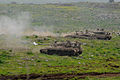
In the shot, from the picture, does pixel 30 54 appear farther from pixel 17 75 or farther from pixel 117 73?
pixel 117 73

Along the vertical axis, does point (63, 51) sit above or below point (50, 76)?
above

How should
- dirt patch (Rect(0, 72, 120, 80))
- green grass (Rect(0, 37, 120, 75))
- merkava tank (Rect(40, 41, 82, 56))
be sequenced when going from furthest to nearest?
1. merkava tank (Rect(40, 41, 82, 56))
2. green grass (Rect(0, 37, 120, 75))
3. dirt patch (Rect(0, 72, 120, 80))

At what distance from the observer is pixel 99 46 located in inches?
1475

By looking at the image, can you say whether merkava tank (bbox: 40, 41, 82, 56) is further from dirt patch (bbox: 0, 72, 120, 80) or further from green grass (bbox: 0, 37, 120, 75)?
dirt patch (bbox: 0, 72, 120, 80)

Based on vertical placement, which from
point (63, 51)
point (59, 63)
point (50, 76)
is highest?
point (63, 51)

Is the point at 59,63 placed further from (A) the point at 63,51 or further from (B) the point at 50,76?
(B) the point at 50,76

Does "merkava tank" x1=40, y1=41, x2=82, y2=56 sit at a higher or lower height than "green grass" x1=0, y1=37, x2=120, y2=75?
higher

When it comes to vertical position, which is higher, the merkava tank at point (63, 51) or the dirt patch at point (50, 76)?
the merkava tank at point (63, 51)

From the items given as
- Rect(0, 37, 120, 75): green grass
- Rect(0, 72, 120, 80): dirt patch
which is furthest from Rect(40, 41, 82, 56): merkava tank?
Rect(0, 72, 120, 80): dirt patch

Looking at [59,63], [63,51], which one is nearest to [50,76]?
[59,63]

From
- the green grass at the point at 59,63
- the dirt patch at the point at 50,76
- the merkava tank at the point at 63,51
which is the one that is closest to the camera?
the dirt patch at the point at 50,76

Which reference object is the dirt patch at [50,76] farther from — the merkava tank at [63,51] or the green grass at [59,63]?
the merkava tank at [63,51]

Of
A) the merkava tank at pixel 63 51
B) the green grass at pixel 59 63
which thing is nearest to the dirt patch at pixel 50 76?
the green grass at pixel 59 63

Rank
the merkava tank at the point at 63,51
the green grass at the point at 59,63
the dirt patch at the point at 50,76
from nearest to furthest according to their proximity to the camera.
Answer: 1. the dirt patch at the point at 50,76
2. the green grass at the point at 59,63
3. the merkava tank at the point at 63,51
